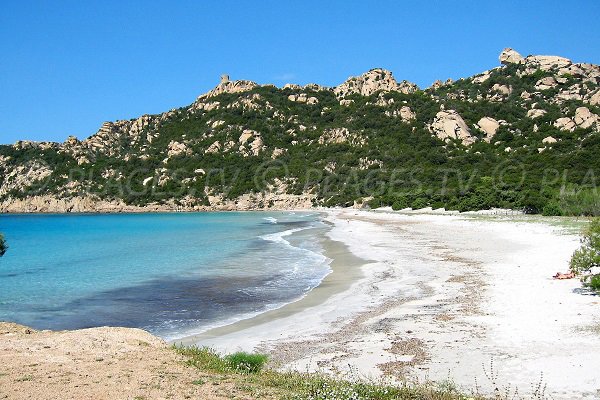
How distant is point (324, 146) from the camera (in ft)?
411

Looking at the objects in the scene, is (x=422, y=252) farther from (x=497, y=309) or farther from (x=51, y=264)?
(x=51, y=264)

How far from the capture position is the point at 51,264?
2938 cm

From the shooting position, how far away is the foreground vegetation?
5.73 m

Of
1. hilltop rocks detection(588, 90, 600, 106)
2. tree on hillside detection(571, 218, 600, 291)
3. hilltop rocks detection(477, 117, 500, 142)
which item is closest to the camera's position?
tree on hillside detection(571, 218, 600, 291)

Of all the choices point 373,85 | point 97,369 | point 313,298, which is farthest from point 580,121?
point 97,369

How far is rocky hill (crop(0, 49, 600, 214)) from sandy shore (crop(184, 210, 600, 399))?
178 ft

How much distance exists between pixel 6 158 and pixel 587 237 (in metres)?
165

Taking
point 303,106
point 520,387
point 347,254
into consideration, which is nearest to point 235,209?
point 303,106

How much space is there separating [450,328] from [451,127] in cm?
10578

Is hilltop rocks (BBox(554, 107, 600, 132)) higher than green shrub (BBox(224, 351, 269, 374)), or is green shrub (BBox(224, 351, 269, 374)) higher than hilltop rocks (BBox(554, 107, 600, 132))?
hilltop rocks (BBox(554, 107, 600, 132))

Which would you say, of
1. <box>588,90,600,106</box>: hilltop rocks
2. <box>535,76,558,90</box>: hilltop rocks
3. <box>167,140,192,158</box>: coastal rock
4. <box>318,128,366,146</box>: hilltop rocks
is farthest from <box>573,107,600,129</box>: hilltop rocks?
<box>167,140,192,158</box>: coastal rock

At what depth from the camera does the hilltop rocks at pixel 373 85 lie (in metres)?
146

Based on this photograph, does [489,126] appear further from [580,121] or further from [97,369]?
[97,369]

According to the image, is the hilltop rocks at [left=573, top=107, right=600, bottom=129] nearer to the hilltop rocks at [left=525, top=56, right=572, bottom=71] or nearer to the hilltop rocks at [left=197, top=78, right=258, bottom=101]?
the hilltop rocks at [left=525, top=56, right=572, bottom=71]
